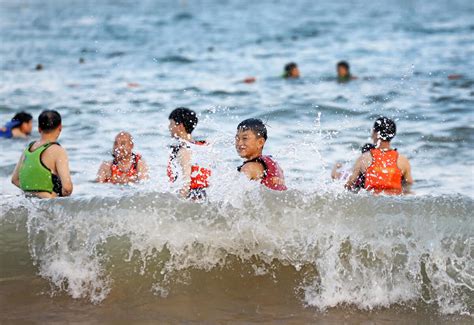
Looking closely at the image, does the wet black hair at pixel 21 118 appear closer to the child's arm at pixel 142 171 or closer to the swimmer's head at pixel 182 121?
the child's arm at pixel 142 171

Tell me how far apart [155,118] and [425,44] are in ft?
48.8

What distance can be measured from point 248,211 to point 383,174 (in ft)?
7.86

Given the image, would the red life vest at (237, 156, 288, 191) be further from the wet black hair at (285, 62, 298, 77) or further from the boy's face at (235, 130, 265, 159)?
the wet black hair at (285, 62, 298, 77)

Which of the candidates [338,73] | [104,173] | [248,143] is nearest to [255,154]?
[248,143]

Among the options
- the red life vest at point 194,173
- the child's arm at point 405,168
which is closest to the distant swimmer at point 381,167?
the child's arm at point 405,168

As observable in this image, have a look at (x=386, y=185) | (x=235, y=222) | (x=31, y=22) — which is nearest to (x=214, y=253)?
(x=235, y=222)

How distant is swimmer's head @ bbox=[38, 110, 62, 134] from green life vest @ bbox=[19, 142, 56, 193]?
14 cm

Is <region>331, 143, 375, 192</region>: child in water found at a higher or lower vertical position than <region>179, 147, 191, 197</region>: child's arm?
lower

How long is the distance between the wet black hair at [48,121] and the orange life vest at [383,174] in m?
3.52

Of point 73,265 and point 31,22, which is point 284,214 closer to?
point 73,265

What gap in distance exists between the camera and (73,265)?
7.21 meters

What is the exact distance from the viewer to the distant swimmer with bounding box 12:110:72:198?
319 inches

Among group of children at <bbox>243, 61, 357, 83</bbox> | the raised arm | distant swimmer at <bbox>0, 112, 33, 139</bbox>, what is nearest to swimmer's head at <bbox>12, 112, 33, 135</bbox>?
distant swimmer at <bbox>0, 112, 33, 139</bbox>

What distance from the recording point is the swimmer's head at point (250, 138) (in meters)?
7.55
